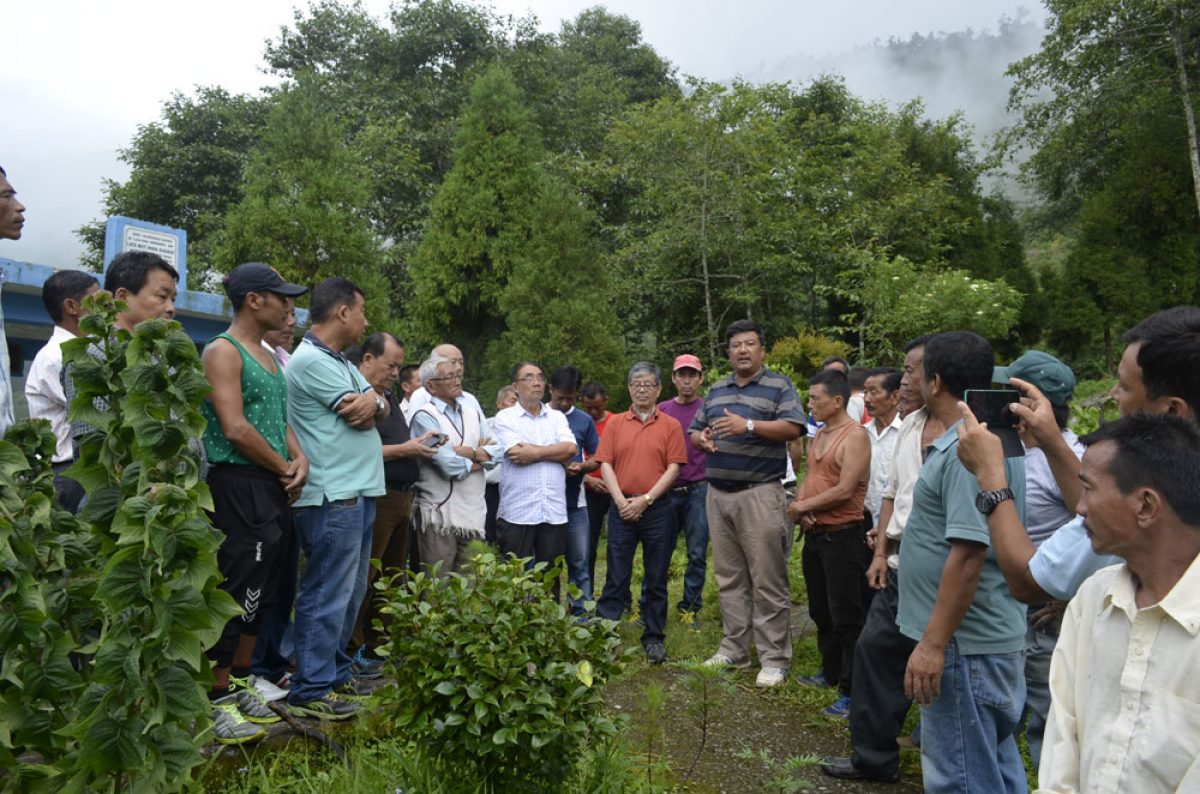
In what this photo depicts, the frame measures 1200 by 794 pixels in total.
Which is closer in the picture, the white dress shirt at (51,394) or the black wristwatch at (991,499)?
the black wristwatch at (991,499)

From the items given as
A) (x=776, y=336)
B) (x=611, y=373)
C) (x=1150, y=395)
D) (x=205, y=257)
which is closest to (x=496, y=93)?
(x=611, y=373)

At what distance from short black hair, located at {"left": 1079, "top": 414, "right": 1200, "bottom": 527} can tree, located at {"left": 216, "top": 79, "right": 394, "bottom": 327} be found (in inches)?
360

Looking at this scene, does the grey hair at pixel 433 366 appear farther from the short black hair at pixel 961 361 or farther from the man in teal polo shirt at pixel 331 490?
the short black hair at pixel 961 361

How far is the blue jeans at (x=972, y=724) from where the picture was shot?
267 centimetres

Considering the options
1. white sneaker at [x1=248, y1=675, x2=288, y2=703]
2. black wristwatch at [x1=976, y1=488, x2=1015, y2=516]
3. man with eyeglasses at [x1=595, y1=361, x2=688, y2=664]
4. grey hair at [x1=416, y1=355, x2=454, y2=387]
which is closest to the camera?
black wristwatch at [x1=976, y1=488, x2=1015, y2=516]

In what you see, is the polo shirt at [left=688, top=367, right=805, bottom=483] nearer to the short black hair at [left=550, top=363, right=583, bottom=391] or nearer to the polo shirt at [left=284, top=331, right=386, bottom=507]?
the short black hair at [left=550, top=363, right=583, bottom=391]

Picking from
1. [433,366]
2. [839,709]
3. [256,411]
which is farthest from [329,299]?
[839,709]

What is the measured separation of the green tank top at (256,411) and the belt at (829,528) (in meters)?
3.04

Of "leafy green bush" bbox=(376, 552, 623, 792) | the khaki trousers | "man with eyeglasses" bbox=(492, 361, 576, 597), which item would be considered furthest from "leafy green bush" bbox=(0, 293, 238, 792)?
the khaki trousers

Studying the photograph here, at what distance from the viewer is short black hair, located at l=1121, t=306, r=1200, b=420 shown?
2.13 metres

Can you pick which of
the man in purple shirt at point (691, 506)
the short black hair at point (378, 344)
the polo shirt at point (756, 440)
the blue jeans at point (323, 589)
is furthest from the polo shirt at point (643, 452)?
the blue jeans at point (323, 589)

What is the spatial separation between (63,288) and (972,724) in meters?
4.07

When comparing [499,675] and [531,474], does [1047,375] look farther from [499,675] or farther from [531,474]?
[531,474]

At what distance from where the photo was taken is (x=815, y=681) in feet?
17.1
